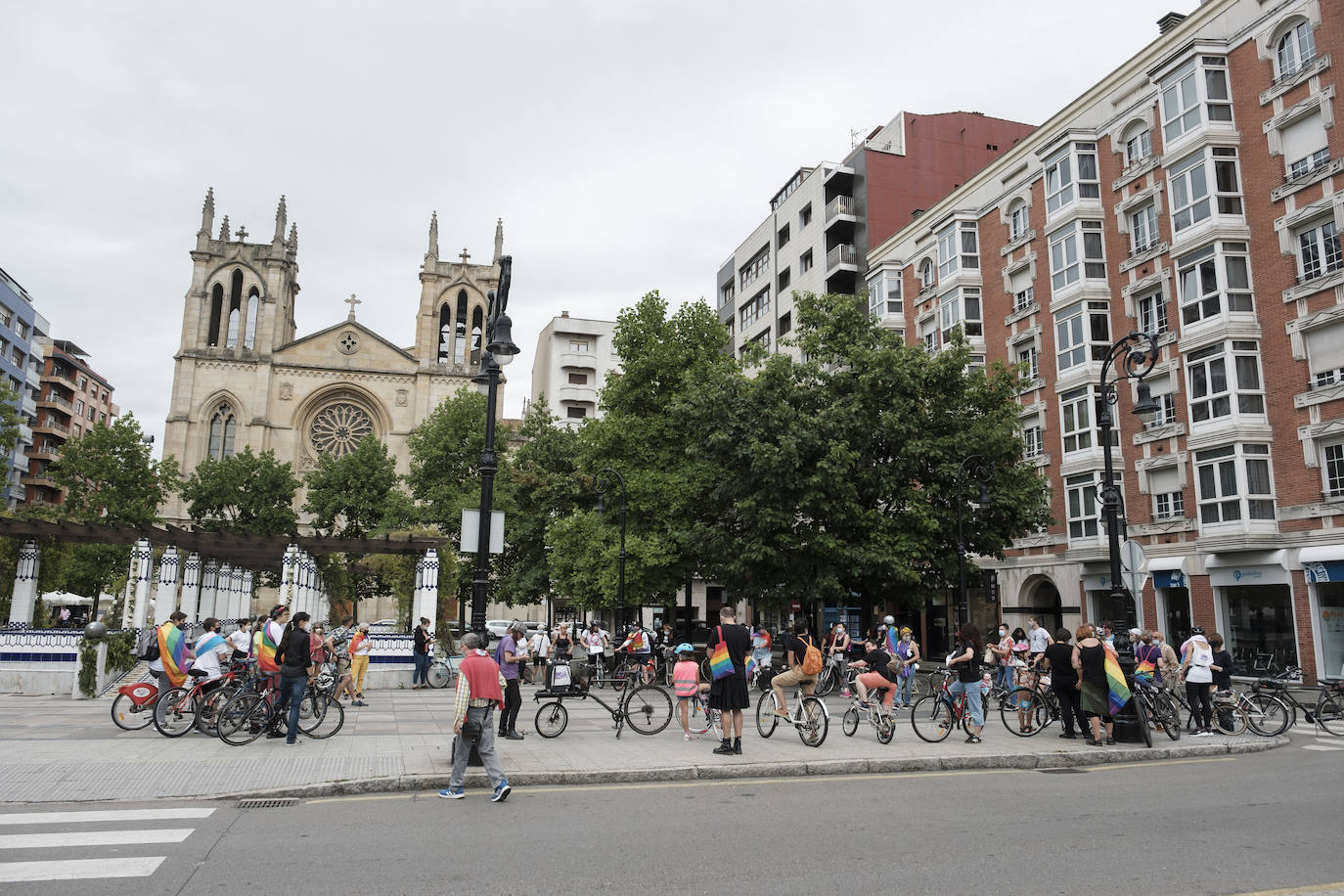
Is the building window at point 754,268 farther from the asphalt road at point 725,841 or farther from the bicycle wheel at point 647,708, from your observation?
the asphalt road at point 725,841

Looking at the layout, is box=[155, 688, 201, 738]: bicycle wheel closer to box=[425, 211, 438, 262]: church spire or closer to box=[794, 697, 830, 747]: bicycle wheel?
box=[794, 697, 830, 747]: bicycle wheel

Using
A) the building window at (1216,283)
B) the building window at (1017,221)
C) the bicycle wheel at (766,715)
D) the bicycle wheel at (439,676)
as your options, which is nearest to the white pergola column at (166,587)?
the bicycle wheel at (439,676)

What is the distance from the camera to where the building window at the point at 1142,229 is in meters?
27.9

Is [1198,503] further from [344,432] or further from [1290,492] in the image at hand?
[344,432]

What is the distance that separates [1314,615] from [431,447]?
3785 cm

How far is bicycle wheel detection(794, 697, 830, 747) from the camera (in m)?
12.0

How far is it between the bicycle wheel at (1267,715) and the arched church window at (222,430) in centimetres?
5978

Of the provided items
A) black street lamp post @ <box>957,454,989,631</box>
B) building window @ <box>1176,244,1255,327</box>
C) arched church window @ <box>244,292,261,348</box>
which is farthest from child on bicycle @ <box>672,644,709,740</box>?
arched church window @ <box>244,292,261,348</box>

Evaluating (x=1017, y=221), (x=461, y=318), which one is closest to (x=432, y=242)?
(x=461, y=318)

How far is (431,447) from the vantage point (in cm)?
4697

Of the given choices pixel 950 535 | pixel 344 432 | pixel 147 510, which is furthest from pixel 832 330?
pixel 344 432

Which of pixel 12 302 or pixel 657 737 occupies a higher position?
pixel 12 302

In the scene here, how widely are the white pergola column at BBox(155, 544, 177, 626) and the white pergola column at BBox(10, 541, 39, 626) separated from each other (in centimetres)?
293

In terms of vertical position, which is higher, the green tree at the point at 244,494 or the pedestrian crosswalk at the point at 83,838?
the green tree at the point at 244,494
